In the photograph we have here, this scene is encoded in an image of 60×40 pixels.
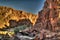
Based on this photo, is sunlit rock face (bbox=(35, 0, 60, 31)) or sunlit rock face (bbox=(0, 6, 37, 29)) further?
sunlit rock face (bbox=(0, 6, 37, 29))

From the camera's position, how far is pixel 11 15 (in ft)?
69.5

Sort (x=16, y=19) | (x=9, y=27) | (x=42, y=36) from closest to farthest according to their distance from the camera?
(x=42, y=36) → (x=9, y=27) → (x=16, y=19)

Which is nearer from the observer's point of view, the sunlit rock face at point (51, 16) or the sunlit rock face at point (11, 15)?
the sunlit rock face at point (51, 16)

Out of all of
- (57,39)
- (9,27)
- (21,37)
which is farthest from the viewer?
(9,27)

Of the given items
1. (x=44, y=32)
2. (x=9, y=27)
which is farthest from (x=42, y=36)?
(x=9, y=27)

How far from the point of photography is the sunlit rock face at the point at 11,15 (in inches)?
815

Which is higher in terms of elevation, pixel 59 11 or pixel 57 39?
pixel 59 11

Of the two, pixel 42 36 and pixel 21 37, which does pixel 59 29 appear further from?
pixel 21 37

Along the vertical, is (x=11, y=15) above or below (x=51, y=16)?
below

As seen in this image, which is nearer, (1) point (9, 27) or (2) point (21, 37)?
(2) point (21, 37)

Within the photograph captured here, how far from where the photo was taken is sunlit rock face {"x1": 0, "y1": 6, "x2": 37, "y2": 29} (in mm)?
20697

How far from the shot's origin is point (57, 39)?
33.4 feet

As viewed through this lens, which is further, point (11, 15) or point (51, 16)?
point (11, 15)

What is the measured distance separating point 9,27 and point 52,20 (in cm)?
883
